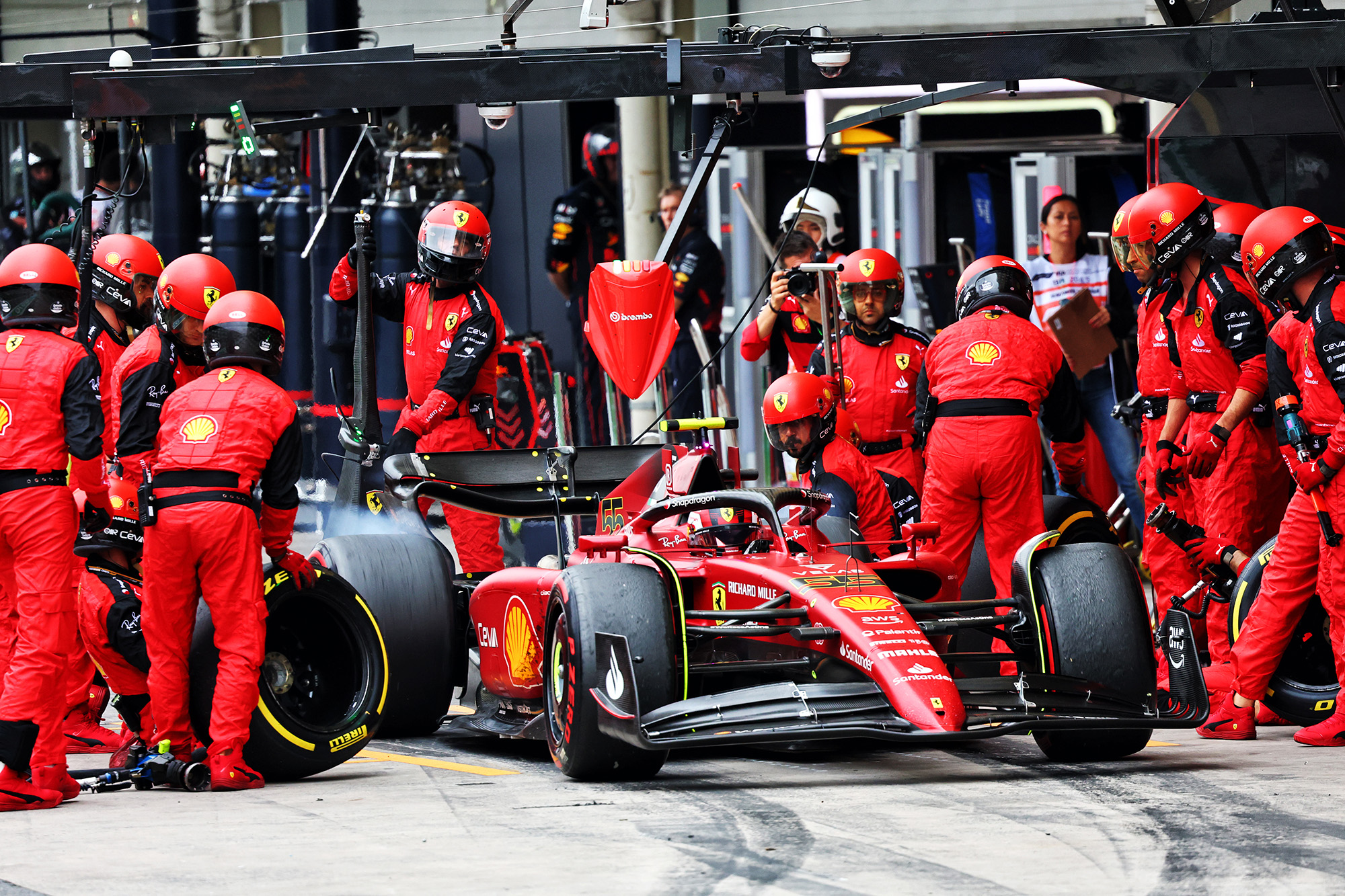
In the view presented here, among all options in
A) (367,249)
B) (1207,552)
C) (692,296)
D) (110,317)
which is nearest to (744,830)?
(1207,552)

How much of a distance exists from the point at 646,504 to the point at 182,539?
211 centimetres

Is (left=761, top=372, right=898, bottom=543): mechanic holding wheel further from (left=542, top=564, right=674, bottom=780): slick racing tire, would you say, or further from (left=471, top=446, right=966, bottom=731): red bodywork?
(left=542, top=564, right=674, bottom=780): slick racing tire

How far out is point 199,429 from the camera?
7543 mm

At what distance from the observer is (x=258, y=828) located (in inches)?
260

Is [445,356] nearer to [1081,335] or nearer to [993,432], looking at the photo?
[993,432]

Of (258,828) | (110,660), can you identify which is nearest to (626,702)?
(258,828)

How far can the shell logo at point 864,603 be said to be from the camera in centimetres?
743

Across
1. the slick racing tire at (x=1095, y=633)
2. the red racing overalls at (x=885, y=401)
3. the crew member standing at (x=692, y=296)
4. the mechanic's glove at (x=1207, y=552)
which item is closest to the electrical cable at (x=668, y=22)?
the crew member standing at (x=692, y=296)

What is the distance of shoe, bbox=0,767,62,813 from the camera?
23.5ft

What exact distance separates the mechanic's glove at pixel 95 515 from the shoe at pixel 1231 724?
4537mm

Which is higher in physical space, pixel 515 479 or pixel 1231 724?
pixel 515 479

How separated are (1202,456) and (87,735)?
517 centimetres

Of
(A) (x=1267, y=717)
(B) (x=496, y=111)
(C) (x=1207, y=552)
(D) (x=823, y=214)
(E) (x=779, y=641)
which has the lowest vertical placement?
(A) (x=1267, y=717)

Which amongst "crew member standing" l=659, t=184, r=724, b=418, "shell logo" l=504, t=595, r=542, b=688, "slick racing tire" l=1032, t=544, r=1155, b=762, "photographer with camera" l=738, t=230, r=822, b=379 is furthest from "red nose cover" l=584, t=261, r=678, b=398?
"crew member standing" l=659, t=184, r=724, b=418
